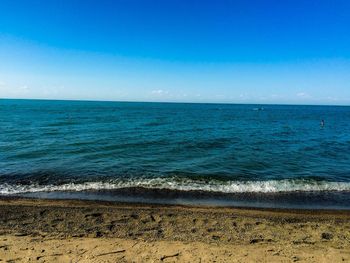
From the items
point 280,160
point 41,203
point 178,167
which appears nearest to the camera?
point 41,203

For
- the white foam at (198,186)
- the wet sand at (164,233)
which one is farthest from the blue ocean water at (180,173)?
the wet sand at (164,233)

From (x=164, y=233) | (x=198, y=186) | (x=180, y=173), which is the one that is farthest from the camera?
(x=180, y=173)

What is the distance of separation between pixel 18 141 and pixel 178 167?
17.7m

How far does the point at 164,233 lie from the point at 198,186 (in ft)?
18.1

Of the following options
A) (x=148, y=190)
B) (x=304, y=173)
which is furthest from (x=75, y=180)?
(x=304, y=173)

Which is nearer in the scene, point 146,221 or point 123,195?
point 146,221

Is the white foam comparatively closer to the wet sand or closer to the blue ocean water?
the blue ocean water

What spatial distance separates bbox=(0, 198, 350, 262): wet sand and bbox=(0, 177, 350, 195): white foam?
70.8 inches

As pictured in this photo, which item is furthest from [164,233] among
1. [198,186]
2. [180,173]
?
[180,173]

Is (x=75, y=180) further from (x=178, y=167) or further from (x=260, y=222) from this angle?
(x=260, y=222)

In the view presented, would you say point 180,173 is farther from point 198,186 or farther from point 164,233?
point 164,233

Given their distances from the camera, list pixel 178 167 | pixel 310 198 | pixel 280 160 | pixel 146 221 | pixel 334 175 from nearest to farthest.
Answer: pixel 146 221 → pixel 310 198 → pixel 334 175 → pixel 178 167 → pixel 280 160

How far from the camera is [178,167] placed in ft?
54.0

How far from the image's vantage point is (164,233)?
25.8 feet
